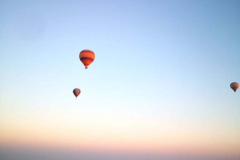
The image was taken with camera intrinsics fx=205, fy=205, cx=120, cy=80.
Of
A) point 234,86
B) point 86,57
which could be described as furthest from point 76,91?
point 234,86

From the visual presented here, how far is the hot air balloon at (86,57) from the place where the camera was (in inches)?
1061

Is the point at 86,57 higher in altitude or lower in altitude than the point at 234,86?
higher

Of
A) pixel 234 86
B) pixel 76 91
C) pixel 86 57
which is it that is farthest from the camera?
pixel 234 86

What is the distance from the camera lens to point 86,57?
2691 centimetres

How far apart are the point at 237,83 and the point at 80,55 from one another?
25871mm

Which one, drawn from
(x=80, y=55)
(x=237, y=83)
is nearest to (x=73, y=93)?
(x=80, y=55)

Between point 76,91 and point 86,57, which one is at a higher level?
point 86,57

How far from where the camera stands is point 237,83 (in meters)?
33.9

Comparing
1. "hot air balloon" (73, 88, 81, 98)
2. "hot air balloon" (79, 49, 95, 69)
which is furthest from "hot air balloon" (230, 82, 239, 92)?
"hot air balloon" (73, 88, 81, 98)

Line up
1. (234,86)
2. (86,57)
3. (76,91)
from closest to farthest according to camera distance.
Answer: (86,57) < (76,91) < (234,86)

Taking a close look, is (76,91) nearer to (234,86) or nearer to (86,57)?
(86,57)

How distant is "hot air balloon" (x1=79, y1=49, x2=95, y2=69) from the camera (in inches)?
1061

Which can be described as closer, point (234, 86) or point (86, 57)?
point (86, 57)

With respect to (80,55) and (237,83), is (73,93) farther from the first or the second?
(237,83)
